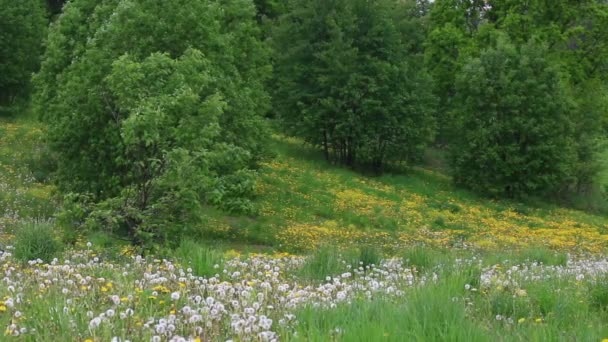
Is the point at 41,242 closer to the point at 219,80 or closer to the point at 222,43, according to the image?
the point at 219,80

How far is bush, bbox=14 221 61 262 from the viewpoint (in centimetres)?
838

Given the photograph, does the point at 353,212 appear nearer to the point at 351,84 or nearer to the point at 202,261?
the point at 351,84

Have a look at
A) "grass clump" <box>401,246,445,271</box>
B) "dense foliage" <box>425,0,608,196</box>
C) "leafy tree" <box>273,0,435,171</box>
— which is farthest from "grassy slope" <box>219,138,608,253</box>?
"grass clump" <box>401,246,445,271</box>

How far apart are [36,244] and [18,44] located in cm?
2632

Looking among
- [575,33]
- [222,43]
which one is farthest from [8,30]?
[575,33]

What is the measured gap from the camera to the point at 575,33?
123 ft

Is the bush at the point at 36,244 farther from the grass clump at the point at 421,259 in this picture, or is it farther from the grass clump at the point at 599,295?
the grass clump at the point at 599,295

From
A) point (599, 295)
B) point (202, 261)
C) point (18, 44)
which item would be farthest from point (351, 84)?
point (599, 295)

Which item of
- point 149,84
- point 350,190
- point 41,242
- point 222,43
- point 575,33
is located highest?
point 575,33

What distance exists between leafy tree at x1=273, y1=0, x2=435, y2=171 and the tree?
2818mm

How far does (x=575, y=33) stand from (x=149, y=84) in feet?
102

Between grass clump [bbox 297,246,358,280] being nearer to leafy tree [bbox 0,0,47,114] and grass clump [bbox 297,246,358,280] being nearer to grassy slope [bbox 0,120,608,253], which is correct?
grassy slope [bbox 0,120,608,253]

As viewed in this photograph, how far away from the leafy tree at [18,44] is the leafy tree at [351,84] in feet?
40.9

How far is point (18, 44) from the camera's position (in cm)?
3177
